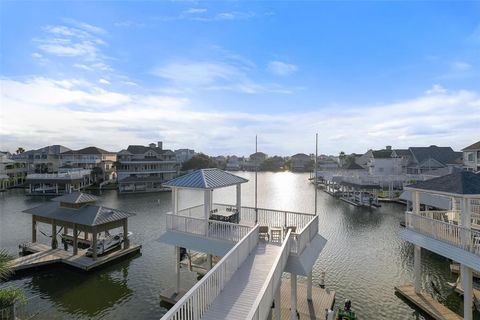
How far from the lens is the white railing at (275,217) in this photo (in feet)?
47.3

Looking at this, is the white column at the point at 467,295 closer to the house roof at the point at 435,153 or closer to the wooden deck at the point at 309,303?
the wooden deck at the point at 309,303

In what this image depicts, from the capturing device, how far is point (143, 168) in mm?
66750

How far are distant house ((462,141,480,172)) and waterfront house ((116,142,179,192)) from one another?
51.9m

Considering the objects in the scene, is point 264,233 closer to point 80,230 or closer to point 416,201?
point 416,201

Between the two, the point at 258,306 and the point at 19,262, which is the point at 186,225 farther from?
the point at 19,262

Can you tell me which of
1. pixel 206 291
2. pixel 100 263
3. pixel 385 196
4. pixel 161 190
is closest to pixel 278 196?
pixel 385 196

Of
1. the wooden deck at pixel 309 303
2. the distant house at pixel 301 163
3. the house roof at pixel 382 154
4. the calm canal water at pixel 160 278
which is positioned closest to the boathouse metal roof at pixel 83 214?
the calm canal water at pixel 160 278

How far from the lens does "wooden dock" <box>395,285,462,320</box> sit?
12.4m

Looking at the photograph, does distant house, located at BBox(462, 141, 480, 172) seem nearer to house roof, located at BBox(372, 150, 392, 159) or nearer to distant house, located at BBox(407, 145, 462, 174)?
distant house, located at BBox(407, 145, 462, 174)

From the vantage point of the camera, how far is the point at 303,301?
13500 mm

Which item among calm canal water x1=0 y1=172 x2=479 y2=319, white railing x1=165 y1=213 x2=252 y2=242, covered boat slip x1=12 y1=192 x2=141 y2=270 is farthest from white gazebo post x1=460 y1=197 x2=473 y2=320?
covered boat slip x1=12 y1=192 x2=141 y2=270

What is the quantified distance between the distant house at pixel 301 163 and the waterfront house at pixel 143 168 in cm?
8377

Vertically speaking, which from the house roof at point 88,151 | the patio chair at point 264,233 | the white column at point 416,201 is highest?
the house roof at point 88,151

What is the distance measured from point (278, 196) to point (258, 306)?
4898cm
